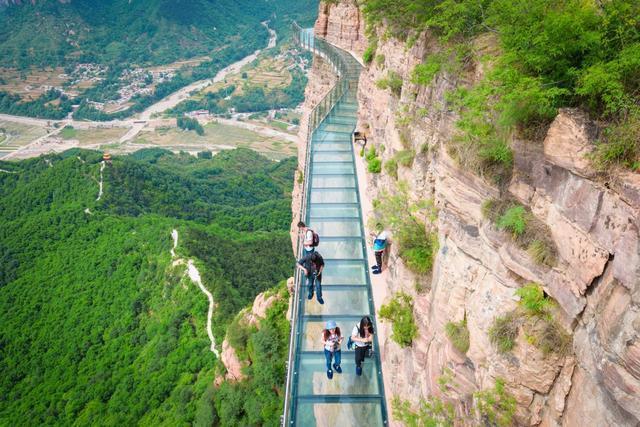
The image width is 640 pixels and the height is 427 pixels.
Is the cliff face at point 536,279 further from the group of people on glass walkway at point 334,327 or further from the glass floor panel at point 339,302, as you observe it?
the glass floor panel at point 339,302

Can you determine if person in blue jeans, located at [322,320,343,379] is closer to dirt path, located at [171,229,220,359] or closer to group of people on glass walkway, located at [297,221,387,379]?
group of people on glass walkway, located at [297,221,387,379]

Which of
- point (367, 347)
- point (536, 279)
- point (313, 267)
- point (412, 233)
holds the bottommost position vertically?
point (367, 347)

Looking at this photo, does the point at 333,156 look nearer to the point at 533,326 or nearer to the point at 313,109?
the point at 313,109

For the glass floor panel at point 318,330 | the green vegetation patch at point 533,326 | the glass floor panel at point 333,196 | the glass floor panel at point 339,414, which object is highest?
the green vegetation patch at point 533,326

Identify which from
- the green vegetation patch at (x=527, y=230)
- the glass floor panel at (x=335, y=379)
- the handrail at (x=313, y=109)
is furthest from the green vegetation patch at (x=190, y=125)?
the green vegetation patch at (x=527, y=230)

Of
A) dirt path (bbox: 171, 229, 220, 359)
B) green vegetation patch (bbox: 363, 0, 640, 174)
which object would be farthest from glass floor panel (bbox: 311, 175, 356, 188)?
dirt path (bbox: 171, 229, 220, 359)

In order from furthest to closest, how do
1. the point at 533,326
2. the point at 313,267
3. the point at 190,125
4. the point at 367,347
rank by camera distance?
the point at 190,125 < the point at 313,267 < the point at 367,347 < the point at 533,326

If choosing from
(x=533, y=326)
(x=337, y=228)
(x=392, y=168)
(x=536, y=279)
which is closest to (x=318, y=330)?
(x=337, y=228)
